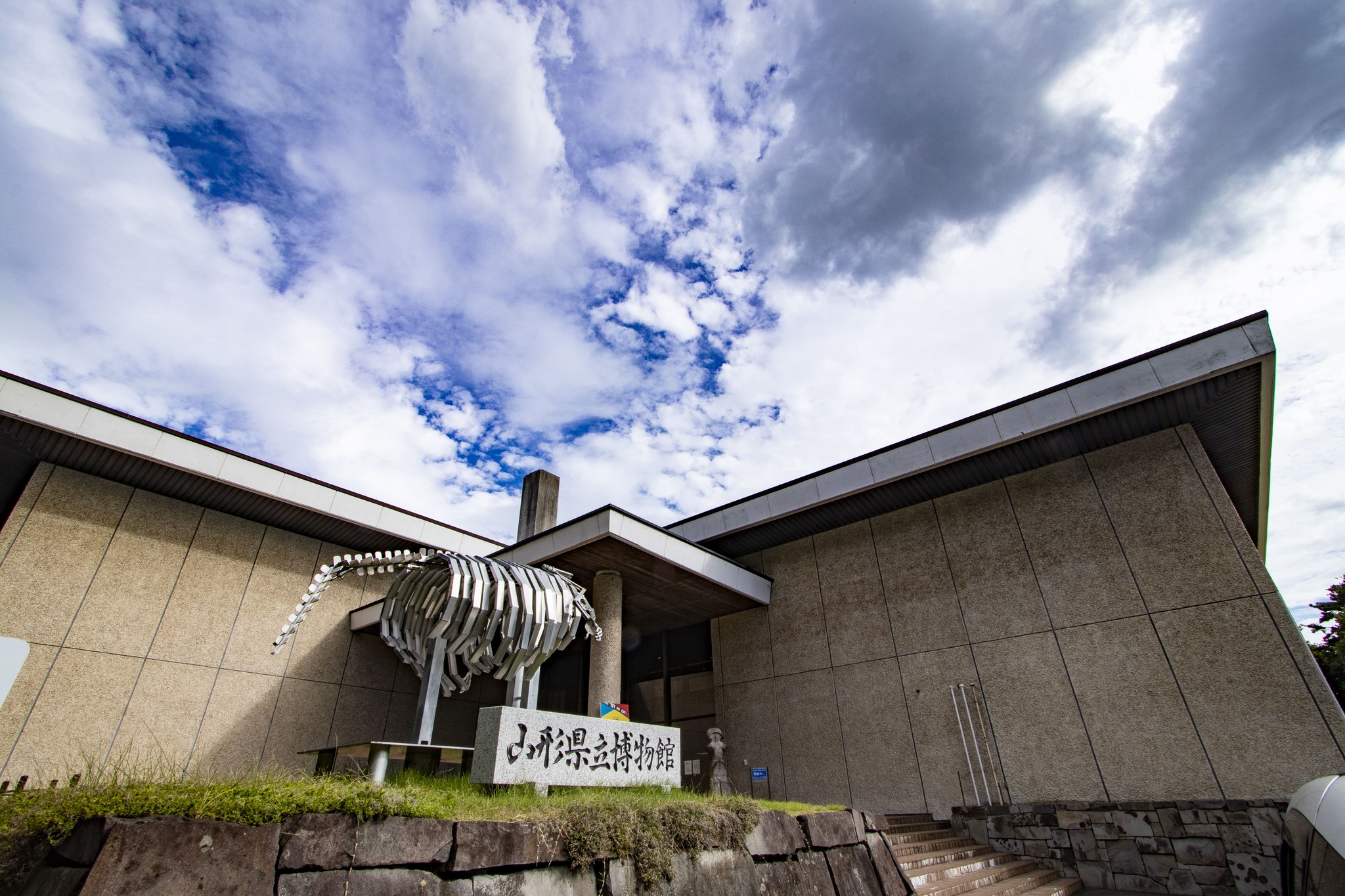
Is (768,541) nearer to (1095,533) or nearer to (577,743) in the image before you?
(1095,533)

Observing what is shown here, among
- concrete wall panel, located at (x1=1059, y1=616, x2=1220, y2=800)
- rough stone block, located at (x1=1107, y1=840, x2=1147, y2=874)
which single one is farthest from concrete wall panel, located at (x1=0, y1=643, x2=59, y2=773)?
concrete wall panel, located at (x1=1059, y1=616, x2=1220, y2=800)

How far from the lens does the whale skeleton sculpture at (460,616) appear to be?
739 cm

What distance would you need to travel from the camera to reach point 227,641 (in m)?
13.7

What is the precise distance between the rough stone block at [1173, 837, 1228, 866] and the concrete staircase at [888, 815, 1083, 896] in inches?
64.3

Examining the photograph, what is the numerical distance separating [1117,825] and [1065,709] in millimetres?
2078

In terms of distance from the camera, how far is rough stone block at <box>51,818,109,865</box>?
11.1ft

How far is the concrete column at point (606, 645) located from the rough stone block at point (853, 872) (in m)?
6.70

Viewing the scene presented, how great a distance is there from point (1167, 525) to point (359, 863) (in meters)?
14.5

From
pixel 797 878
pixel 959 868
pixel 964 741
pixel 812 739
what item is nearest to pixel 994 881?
pixel 959 868

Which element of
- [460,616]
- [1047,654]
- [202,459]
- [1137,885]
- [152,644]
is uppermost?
Answer: [202,459]

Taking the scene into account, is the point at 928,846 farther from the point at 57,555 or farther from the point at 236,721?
the point at 57,555

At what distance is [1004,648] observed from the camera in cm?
1302

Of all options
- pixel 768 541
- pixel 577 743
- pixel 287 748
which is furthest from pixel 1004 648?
pixel 287 748

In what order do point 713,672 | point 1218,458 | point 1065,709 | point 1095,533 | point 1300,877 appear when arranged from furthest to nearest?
point 713,672
point 1218,458
point 1095,533
point 1065,709
point 1300,877
